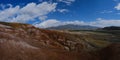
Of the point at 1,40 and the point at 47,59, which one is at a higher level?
the point at 1,40

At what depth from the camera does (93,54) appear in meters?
23.8

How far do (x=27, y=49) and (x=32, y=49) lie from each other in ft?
1.86

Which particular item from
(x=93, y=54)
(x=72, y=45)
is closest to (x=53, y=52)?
(x=93, y=54)

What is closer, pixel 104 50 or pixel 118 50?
pixel 118 50

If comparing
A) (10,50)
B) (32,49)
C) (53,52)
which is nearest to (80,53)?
(53,52)

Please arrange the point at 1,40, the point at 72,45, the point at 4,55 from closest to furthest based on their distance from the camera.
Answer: the point at 4,55 < the point at 1,40 < the point at 72,45

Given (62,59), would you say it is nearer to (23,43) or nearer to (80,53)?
(80,53)

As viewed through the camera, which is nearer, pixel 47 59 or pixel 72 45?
pixel 47 59

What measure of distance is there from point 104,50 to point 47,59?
628 cm

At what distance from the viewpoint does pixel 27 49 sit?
73.1 ft

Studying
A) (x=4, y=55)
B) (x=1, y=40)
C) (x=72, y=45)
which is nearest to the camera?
(x=4, y=55)

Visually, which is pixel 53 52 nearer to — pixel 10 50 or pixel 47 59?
pixel 47 59

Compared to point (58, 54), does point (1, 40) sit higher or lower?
higher

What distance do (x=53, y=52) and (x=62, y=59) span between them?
1.32 meters
